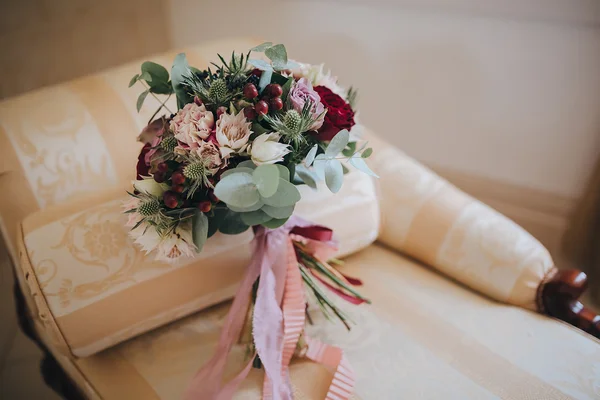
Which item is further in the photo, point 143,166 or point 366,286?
point 366,286

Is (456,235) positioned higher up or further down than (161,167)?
further down

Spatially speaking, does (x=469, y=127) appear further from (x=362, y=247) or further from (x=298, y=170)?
(x=298, y=170)

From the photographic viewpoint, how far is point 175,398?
0.82m

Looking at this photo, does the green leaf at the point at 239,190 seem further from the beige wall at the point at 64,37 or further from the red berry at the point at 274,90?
the beige wall at the point at 64,37

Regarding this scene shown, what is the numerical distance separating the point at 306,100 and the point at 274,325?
0.39m

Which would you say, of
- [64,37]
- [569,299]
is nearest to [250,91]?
[569,299]

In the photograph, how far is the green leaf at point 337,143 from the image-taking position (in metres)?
0.66

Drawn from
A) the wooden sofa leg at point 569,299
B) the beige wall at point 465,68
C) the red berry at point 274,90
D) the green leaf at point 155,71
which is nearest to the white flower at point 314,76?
the red berry at point 274,90

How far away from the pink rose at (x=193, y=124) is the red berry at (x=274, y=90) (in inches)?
3.4

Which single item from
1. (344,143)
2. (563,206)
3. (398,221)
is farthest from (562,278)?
(563,206)

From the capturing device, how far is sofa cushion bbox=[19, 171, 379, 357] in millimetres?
804

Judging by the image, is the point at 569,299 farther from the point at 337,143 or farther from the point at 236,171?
the point at 236,171

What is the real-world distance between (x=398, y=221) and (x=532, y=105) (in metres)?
0.69

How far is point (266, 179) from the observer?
601 millimetres
